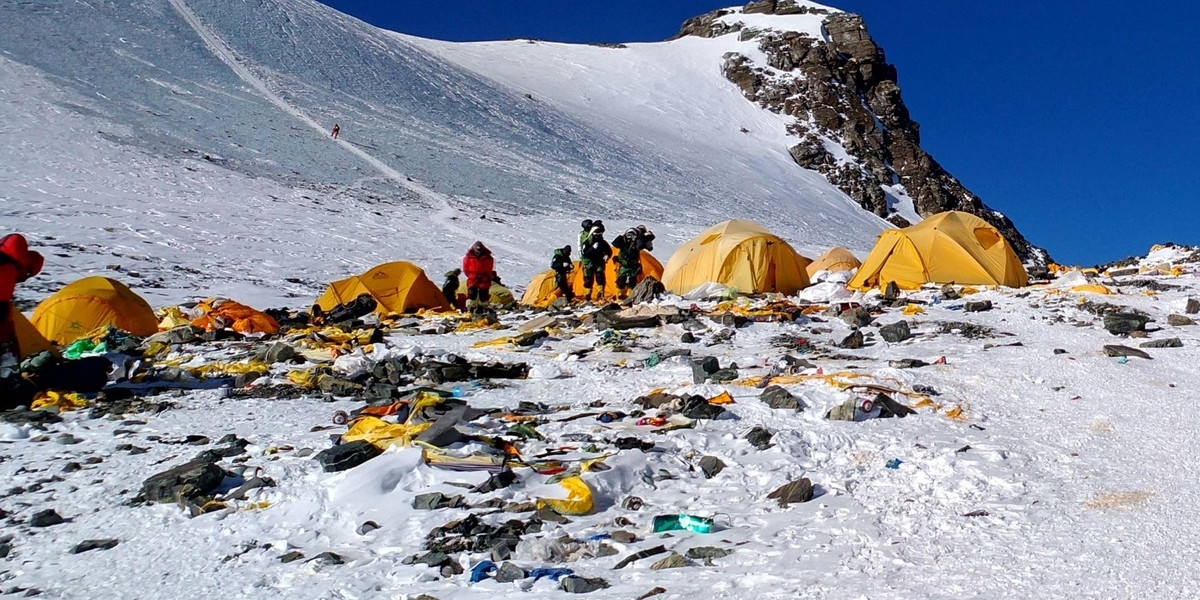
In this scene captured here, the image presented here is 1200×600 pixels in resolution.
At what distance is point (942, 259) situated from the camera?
16.9 m

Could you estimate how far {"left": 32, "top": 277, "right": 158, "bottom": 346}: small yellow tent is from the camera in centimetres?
1345

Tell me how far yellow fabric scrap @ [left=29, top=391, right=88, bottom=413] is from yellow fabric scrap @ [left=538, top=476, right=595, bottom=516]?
568 cm

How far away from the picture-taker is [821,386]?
26.1 ft

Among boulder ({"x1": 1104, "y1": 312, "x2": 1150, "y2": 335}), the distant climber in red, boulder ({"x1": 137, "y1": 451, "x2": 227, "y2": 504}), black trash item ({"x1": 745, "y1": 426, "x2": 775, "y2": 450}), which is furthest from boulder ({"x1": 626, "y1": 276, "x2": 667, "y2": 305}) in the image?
boulder ({"x1": 137, "y1": 451, "x2": 227, "y2": 504})

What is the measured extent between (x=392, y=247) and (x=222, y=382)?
17.9 meters

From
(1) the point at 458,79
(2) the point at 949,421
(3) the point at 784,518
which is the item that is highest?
(1) the point at 458,79

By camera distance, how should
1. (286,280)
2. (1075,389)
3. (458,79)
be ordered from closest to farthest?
(1075,389) → (286,280) → (458,79)

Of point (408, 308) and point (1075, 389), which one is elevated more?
point (1075, 389)

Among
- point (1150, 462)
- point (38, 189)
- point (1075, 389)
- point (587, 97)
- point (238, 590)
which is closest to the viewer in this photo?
point (238, 590)

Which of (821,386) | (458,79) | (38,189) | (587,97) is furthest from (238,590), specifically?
(587,97)

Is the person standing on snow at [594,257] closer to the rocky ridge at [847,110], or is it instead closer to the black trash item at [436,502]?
the black trash item at [436,502]

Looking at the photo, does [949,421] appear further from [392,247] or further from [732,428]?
[392,247]

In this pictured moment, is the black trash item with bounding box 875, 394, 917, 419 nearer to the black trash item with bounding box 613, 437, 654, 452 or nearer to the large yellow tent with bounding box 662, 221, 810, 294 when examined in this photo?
the black trash item with bounding box 613, 437, 654, 452

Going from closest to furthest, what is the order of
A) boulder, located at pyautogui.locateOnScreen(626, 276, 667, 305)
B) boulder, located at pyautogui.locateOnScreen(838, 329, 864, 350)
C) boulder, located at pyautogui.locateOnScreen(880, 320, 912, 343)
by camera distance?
boulder, located at pyautogui.locateOnScreen(838, 329, 864, 350) < boulder, located at pyautogui.locateOnScreen(880, 320, 912, 343) < boulder, located at pyautogui.locateOnScreen(626, 276, 667, 305)
